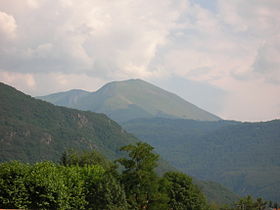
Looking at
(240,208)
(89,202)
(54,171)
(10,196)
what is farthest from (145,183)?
(240,208)

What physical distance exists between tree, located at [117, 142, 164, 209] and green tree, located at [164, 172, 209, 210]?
1184cm

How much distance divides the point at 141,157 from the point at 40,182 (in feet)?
58.0

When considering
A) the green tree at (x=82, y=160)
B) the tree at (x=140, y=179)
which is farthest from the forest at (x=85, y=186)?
the green tree at (x=82, y=160)

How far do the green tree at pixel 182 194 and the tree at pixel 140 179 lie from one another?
38.8 ft

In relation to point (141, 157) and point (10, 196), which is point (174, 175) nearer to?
point (141, 157)

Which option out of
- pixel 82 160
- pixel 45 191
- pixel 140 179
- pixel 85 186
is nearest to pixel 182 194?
pixel 140 179

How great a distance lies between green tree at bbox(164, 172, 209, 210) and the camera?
79500 millimetres

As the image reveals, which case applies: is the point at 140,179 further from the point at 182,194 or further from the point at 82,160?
the point at 82,160

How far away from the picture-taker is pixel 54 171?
6147 cm

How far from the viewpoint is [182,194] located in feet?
267

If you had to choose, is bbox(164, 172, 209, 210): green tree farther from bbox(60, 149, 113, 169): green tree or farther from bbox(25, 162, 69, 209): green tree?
bbox(25, 162, 69, 209): green tree

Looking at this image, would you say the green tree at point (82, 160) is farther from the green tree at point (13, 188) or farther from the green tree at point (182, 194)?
the green tree at point (13, 188)

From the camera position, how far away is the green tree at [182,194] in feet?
261

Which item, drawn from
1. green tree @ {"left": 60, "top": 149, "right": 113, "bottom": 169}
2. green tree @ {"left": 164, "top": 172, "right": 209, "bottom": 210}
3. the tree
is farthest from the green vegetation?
green tree @ {"left": 60, "top": 149, "right": 113, "bottom": 169}
